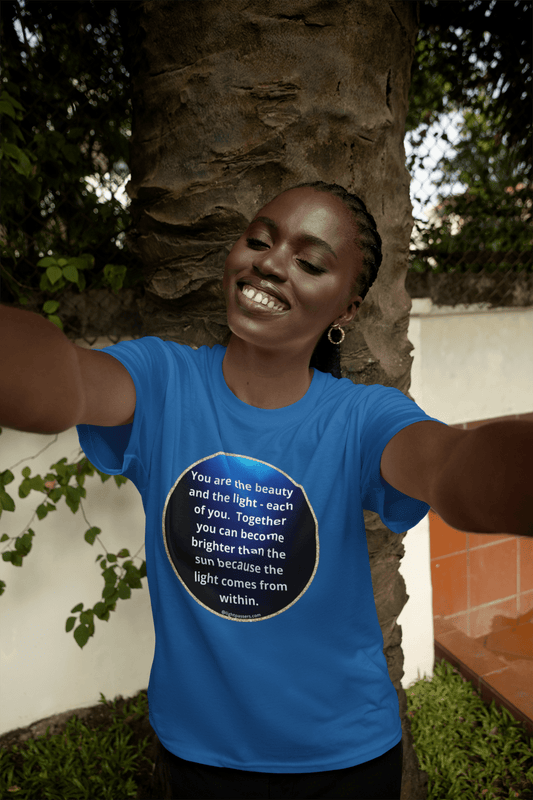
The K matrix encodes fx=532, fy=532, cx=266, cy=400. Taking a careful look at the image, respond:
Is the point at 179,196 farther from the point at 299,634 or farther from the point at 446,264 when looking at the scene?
the point at 446,264

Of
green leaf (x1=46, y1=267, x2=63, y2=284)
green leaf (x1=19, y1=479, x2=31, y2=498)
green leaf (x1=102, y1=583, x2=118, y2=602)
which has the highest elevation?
green leaf (x1=46, y1=267, x2=63, y2=284)

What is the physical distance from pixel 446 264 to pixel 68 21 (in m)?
2.11

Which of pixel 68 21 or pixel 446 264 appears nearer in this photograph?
pixel 68 21

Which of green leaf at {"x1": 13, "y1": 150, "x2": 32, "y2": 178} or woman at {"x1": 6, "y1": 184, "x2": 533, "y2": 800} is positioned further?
green leaf at {"x1": 13, "y1": 150, "x2": 32, "y2": 178}

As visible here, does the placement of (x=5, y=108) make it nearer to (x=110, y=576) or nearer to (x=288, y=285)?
(x=288, y=285)

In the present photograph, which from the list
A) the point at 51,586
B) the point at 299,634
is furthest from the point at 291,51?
the point at 51,586

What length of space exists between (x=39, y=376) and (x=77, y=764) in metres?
2.26

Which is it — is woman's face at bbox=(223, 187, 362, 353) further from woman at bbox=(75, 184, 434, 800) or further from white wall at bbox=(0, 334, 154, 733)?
white wall at bbox=(0, 334, 154, 733)

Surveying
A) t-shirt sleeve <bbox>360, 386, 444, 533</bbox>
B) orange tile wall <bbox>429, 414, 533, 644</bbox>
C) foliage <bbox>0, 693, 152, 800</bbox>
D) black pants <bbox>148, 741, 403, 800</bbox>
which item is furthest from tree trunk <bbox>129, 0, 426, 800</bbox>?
orange tile wall <bbox>429, 414, 533, 644</bbox>

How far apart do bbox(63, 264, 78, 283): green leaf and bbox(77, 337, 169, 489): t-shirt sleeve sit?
893mm

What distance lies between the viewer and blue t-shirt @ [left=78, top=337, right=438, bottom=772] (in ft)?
3.60

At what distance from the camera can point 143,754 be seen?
236cm

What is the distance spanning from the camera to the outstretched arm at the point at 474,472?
0.72 meters

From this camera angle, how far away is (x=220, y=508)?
1104mm
